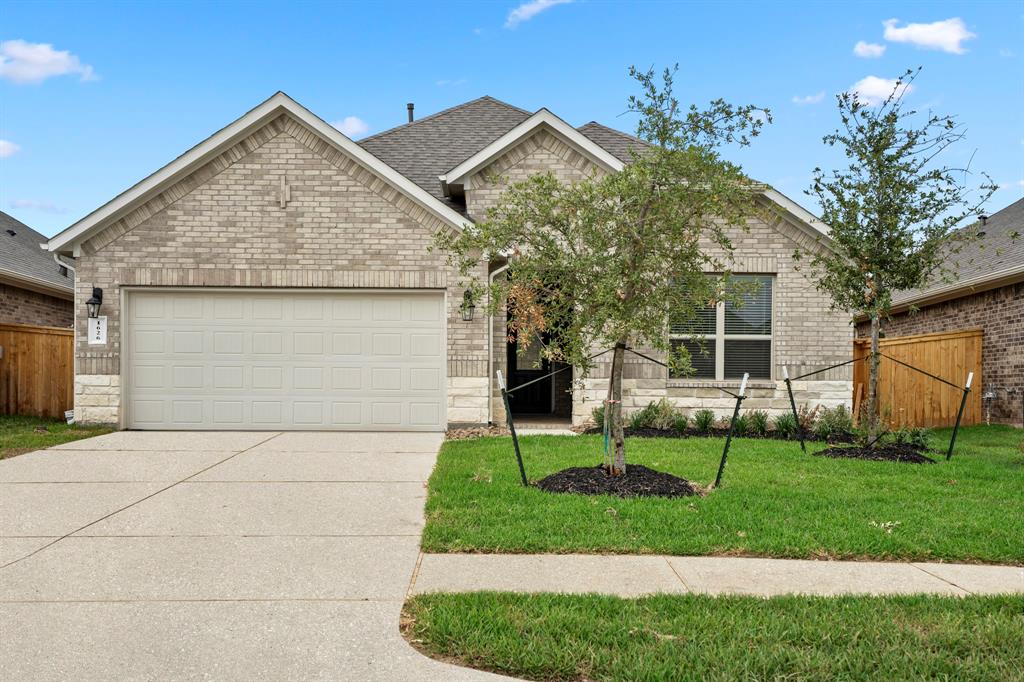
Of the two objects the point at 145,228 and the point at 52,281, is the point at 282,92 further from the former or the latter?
the point at 52,281

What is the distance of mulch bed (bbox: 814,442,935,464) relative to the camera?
30.3 ft

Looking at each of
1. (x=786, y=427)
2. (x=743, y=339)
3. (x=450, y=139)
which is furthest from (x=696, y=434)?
(x=450, y=139)

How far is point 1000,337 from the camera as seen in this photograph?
14.5 metres

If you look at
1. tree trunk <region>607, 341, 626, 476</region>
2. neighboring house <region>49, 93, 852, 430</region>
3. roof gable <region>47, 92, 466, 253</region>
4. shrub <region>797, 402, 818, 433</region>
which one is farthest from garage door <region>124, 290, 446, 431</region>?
shrub <region>797, 402, 818, 433</region>

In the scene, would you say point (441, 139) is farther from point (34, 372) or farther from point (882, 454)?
point (882, 454)

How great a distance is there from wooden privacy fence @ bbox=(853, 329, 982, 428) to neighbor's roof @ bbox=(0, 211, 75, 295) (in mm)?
18257

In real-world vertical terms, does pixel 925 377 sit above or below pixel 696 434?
above

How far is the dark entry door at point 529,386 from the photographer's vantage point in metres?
15.4

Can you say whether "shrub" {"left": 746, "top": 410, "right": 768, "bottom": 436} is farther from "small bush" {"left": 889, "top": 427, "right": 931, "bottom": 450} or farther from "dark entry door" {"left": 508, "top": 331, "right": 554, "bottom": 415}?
"dark entry door" {"left": 508, "top": 331, "right": 554, "bottom": 415}

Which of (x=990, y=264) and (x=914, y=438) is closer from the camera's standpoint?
(x=914, y=438)

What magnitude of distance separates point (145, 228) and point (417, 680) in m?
11.0

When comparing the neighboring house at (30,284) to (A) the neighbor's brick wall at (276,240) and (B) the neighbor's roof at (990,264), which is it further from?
(B) the neighbor's roof at (990,264)

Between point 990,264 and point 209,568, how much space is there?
17603mm

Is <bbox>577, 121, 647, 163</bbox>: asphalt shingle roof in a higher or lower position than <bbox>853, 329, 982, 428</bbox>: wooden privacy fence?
higher
